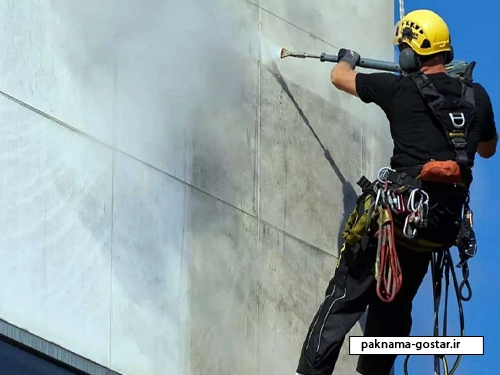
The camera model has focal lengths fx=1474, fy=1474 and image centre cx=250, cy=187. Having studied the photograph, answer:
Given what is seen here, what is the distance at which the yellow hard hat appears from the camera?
20.0 ft

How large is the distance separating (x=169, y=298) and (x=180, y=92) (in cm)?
97

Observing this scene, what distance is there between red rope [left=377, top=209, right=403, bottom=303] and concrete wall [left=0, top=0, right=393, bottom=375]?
43.5 inches

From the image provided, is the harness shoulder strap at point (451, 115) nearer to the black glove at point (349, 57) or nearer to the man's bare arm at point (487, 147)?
the man's bare arm at point (487, 147)

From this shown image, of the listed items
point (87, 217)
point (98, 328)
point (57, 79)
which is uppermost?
point (57, 79)

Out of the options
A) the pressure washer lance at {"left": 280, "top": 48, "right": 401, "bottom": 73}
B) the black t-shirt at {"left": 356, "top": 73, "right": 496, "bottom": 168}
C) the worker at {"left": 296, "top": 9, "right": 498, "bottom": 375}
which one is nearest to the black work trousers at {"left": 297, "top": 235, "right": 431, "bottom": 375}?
the worker at {"left": 296, "top": 9, "right": 498, "bottom": 375}

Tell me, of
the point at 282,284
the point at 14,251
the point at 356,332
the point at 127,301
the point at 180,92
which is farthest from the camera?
the point at 356,332

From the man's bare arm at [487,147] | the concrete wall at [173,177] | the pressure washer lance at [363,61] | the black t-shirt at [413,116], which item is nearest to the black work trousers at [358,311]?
the black t-shirt at [413,116]

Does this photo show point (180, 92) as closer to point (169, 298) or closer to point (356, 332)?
point (169, 298)

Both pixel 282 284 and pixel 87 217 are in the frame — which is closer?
pixel 87 217

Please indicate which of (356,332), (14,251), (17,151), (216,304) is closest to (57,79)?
(17,151)

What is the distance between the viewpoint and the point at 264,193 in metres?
7.25

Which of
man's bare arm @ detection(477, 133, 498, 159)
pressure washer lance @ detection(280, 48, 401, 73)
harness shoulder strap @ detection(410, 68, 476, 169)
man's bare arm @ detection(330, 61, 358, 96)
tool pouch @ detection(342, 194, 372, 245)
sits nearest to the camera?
harness shoulder strap @ detection(410, 68, 476, 169)

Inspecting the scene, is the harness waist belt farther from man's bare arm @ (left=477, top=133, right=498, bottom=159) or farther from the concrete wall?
the concrete wall

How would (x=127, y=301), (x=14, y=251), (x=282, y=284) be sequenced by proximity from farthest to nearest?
(x=282, y=284) → (x=127, y=301) → (x=14, y=251)
